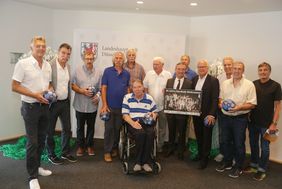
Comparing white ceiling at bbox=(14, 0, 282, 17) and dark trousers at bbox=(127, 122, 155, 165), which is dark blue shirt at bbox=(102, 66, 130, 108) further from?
white ceiling at bbox=(14, 0, 282, 17)

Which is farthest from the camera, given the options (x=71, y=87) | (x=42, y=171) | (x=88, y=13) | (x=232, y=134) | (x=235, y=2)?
(x=88, y=13)

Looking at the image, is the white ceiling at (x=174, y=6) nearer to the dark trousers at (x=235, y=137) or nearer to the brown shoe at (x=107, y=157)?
the dark trousers at (x=235, y=137)

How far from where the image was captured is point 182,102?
3850 millimetres

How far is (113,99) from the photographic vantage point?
390 cm

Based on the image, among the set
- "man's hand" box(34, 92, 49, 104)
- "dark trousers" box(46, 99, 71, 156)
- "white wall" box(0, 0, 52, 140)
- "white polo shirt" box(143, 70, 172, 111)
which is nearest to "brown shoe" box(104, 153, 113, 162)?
"dark trousers" box(46, 99, 71, 156)

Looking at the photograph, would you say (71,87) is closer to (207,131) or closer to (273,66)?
(207,131)

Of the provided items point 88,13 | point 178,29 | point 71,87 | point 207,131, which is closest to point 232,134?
point 207,131

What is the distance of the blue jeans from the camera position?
3586mm

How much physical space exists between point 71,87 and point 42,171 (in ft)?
4.06

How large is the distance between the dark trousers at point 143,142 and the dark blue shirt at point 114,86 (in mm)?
543

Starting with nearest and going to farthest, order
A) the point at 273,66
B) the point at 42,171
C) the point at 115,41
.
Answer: the point at 42,171 < the point at 273,66 < the point at 115,41

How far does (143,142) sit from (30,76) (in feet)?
5.24

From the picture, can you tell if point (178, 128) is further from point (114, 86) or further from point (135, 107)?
point (114, 86)

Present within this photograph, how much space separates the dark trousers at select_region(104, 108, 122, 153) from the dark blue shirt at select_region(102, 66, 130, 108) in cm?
12
